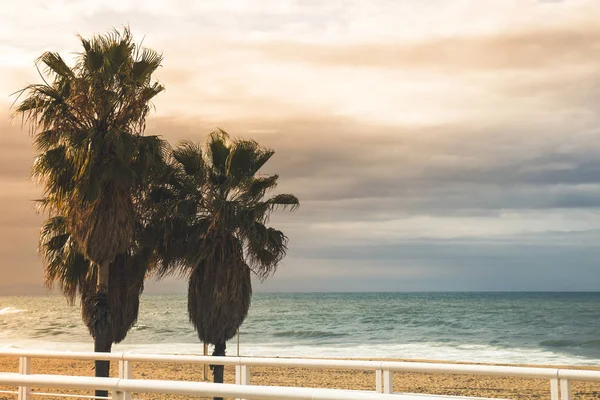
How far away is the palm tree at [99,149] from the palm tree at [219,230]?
3.45ft

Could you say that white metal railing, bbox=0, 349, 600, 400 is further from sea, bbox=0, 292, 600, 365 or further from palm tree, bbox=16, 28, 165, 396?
sea, bbox=0, 292, 600, 365

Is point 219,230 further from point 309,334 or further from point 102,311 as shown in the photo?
point 309,334

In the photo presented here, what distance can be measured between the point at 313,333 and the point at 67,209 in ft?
165

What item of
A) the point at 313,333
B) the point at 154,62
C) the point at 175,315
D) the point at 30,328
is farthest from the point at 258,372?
the point at 175,315

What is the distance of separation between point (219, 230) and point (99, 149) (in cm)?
343

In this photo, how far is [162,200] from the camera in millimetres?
20438

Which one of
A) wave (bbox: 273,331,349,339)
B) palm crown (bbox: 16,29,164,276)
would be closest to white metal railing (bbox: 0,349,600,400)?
palm crown (bbox: 16,29,164,276)

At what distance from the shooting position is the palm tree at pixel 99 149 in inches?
739

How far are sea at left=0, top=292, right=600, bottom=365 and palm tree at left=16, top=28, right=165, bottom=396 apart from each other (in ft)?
94.8

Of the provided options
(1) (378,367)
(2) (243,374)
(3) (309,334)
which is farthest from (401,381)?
(3) (309,334)

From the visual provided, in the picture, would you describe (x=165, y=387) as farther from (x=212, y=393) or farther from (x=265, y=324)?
(x=265, y=324)

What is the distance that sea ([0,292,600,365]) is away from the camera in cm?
5169

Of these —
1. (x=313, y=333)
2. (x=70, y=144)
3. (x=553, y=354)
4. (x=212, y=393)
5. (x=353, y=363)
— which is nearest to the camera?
(x=212, y=393)

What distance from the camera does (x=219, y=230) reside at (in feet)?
65.8
